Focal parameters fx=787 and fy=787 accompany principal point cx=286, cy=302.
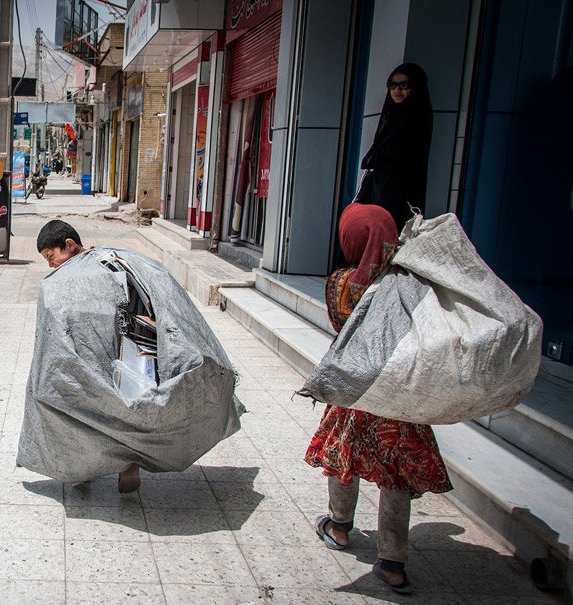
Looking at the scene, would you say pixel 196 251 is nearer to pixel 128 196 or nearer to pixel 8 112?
pixel 8 112

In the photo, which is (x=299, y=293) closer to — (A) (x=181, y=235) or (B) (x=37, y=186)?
(A) (x=181, y=235)

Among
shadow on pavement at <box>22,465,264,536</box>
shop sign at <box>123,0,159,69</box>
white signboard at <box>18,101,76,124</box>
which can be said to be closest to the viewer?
shadow on pavement at <box>22,465,264,536</box>

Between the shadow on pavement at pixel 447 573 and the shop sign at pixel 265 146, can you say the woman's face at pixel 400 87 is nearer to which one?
the shadow on pavement at pixel 447 573

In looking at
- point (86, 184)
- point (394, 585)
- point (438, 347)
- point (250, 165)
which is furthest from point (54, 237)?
point (86, 184)

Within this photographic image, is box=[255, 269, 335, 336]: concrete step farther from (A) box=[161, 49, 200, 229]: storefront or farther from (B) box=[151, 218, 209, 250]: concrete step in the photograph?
(A) box=[161, 49, 200, 229]: storefront

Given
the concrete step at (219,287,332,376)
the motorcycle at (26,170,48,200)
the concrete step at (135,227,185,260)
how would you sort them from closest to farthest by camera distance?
1. the concrete step at (219,287,332,376)
2. the concrete step at (135,227,185,260)
3. the motorcycle at (26,170,48,200)

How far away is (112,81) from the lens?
31.5 m

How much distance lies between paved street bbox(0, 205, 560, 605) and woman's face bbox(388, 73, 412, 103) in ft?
8.93

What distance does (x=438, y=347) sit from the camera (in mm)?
2596

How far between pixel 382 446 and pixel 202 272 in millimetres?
7445

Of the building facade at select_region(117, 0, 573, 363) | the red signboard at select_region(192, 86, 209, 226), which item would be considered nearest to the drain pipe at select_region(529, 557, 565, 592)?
the building facade at select_region(117, 0, 573, 363)

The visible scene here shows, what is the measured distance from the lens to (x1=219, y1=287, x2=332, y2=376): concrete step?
6375 millimetres

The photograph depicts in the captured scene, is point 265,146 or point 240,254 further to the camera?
point 240,254

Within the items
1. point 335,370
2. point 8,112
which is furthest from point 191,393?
point 8,112
